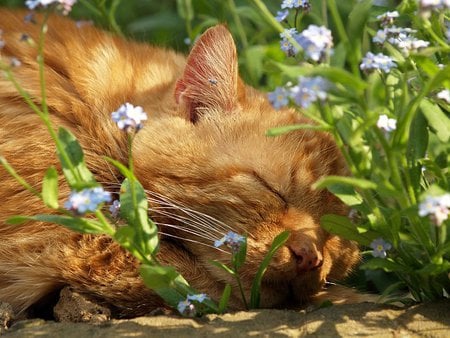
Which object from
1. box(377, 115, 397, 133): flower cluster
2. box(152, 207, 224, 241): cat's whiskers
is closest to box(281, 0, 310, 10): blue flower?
box(377, 115, 397, 133): flower cluster

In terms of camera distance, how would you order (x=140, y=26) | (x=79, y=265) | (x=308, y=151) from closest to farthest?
(x=79, y=265)
(x=308, y=151)
(x=140, y=26)

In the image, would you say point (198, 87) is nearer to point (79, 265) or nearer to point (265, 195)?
point (265, 195)

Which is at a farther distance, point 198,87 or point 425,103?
point 198,87

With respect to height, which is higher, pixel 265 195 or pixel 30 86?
pixel 30 86

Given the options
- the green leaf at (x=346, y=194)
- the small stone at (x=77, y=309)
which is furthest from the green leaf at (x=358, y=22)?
the small stone at (x=77, y=309)

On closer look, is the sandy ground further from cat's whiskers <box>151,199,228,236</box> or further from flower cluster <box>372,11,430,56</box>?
flower cluster <box>372,11,430,56</box>

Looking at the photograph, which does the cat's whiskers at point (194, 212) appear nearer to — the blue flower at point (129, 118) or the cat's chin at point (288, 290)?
the cat's chin at point (288, 290)

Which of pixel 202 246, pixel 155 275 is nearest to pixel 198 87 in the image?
pixel 202 246

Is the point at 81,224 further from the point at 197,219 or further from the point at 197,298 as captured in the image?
the point at 197,219
